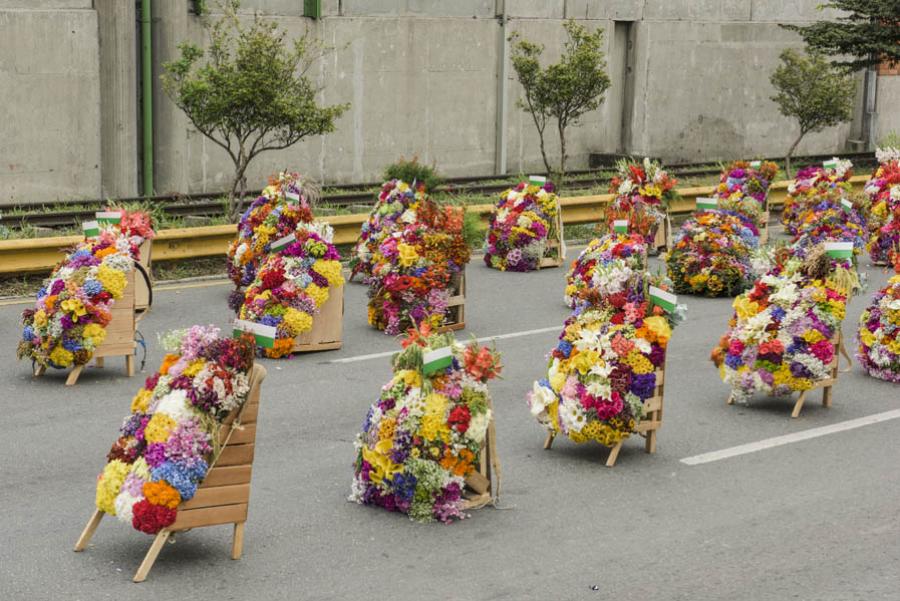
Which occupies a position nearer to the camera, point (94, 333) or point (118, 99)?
point (94, 333)

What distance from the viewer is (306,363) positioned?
1307 centimetres

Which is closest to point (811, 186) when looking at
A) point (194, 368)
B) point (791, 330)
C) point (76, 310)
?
point (791, 330)

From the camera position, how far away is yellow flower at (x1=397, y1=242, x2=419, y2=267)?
14289 mm

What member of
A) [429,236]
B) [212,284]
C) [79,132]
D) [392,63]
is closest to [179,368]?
[429,236]

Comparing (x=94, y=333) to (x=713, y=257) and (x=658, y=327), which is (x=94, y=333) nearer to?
(x=658, y=327)

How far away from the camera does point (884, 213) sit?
20047 mm

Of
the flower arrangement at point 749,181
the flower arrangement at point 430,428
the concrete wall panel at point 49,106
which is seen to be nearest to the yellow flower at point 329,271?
the flower arrangement at point 430,428

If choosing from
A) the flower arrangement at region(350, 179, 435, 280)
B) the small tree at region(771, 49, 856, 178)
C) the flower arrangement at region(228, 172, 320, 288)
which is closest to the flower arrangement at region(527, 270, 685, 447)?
the flower arrangement at region(228, 172, 320, 288)

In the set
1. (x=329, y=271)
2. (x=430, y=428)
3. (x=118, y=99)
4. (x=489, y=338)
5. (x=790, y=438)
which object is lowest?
(x=790, y=438)

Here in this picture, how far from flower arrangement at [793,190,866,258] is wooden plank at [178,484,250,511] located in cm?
1164

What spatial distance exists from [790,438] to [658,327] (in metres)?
1.80

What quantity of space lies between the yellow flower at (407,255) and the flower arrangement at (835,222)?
19.7ft

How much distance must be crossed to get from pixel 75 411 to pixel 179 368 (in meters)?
3.60

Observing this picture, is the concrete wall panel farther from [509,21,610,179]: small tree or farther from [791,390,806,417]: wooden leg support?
[791,390,806,417]: wooden leg support
